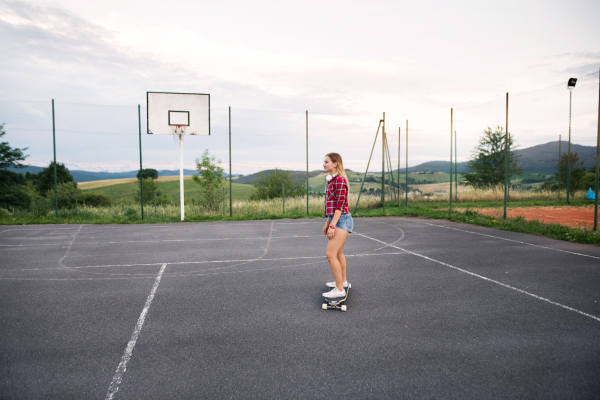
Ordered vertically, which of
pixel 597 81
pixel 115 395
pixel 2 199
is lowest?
pixel 115 395

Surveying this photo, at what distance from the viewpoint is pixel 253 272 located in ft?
18.9

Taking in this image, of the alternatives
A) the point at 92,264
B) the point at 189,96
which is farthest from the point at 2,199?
the point at 92,264

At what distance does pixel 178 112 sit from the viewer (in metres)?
13.7

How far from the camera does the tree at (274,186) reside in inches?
938

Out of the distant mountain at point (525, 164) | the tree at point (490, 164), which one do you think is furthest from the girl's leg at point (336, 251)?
the tree at point (490, 164)

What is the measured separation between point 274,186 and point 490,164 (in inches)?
545

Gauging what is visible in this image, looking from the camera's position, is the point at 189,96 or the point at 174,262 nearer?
the point at 174,262

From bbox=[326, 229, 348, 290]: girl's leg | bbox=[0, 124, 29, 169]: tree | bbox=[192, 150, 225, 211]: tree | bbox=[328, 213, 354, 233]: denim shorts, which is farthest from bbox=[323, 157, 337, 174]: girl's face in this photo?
bbox=[0, 124, 29, 169]: tree

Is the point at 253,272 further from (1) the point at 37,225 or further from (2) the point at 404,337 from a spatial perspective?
(1) the point at 37,225

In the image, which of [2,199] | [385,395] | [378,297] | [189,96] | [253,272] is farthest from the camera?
[2,199]

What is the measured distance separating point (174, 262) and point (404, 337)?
4555mm

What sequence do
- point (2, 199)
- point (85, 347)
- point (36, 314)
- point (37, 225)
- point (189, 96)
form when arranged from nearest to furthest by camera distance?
point (85, 347) < point (36, 314) < point (37, 225) < point (189, 96) < point (2, 199)

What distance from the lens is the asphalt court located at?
8.61 ft

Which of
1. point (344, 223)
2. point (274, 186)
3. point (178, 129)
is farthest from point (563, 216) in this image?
point (274, 186)
